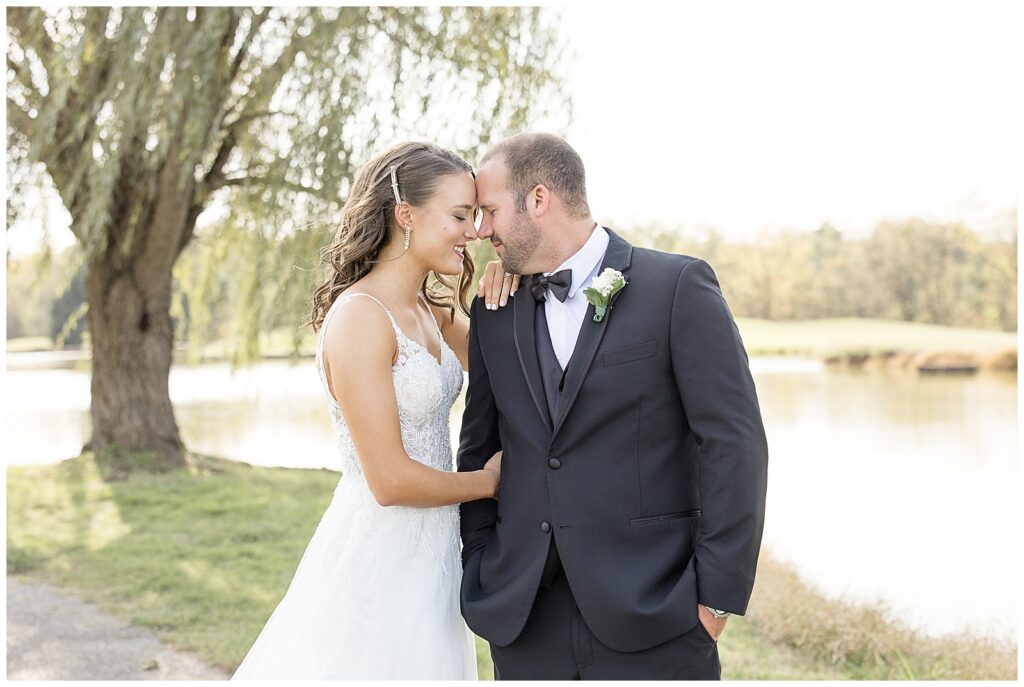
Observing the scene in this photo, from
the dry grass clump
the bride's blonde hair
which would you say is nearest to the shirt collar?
the bride's blonde hair

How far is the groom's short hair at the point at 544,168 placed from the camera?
7.98ft

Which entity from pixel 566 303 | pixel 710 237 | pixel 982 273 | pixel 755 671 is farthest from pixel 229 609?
pixel 982 273

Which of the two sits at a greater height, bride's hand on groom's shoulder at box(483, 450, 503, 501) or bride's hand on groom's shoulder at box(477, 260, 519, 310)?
bride's hand on groom's shoulder at box(477, 260, 519, 310)

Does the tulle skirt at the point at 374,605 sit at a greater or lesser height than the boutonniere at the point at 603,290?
lesser

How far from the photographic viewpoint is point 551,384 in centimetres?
233

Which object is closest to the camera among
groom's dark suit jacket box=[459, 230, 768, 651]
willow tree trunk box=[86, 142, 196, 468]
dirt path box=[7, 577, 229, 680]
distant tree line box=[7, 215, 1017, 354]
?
groom's dark suit jacket box=[459, 230, 768, 651]

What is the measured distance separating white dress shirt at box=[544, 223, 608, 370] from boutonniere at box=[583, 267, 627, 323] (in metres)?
0.09

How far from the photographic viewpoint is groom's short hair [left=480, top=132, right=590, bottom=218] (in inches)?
95.8

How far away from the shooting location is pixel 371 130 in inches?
265

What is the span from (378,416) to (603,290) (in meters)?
0.67

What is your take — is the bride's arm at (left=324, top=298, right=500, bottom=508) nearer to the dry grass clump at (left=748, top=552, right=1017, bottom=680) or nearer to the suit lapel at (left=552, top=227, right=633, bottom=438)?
the suit lapel at (left=552, top=227, right=633, bottom=438)

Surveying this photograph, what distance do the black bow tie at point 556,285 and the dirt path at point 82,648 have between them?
298 centimetres

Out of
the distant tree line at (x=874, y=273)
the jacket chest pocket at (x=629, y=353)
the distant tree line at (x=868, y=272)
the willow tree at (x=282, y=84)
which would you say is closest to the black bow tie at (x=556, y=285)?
the jacket chest pocket at (x=629, y=353)

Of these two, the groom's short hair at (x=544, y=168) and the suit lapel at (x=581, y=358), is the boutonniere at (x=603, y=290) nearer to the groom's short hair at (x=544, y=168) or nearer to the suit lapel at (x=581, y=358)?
the suit lapel at (x=581, y=358)
